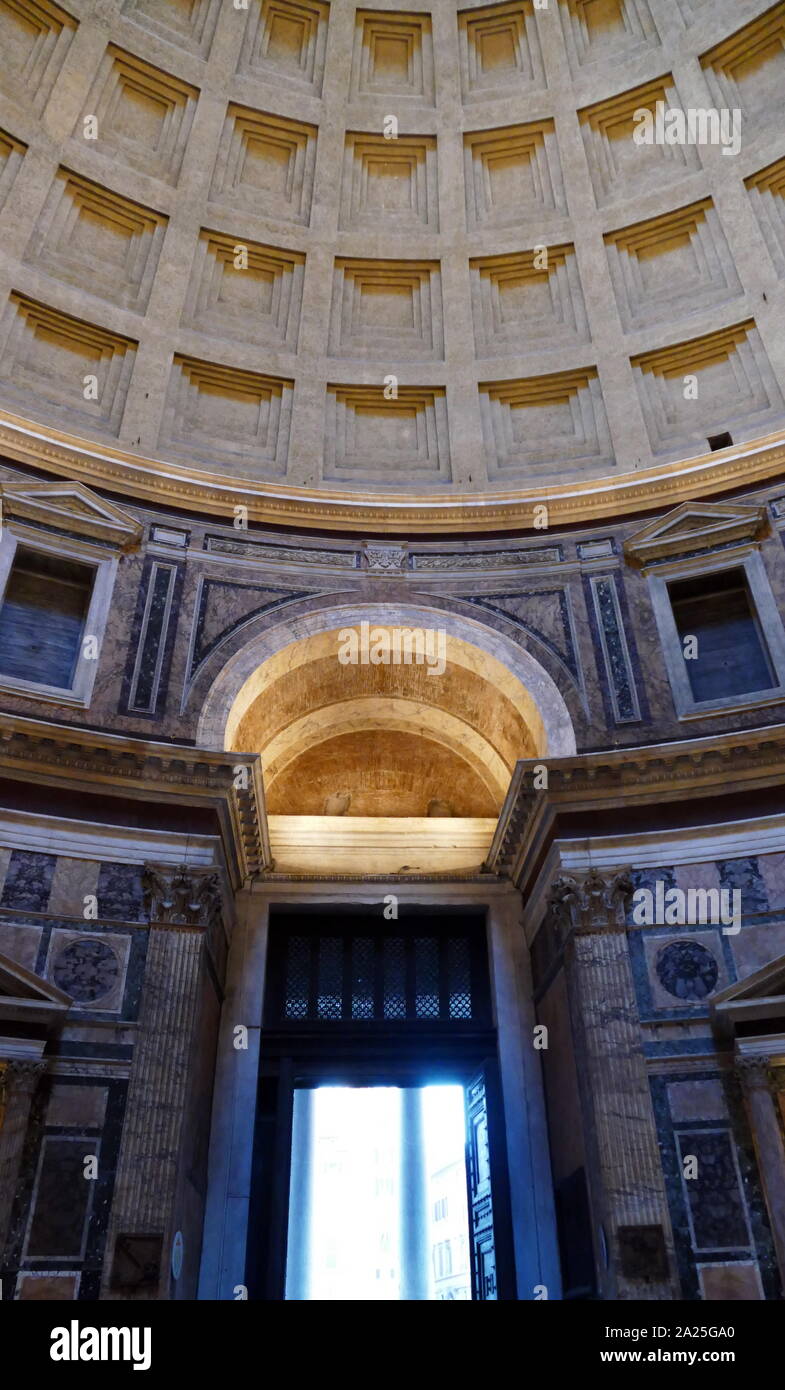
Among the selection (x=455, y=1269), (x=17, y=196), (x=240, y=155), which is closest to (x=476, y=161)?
(x=240, y=155)

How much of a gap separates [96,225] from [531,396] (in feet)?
30.1

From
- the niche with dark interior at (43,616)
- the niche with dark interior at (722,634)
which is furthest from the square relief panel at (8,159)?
the niche with dark interior at (722,634)

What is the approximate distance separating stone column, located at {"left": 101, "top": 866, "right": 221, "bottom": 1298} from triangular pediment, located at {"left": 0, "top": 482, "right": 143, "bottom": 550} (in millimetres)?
5904

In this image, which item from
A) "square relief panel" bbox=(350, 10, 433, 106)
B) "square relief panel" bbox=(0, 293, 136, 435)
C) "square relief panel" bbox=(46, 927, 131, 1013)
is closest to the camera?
"square relief panel" bbox=(46, 927, 131, 1013)

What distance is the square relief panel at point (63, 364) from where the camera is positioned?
675 inches

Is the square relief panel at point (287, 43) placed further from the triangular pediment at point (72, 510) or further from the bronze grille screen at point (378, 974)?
the bronze grille screen at point (378, 974)

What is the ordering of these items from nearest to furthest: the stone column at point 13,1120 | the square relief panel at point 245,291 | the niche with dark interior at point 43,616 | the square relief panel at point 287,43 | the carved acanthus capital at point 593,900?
the stone column at point 13,1120 < the carved acanthus capital at point 593,900 < the niche with dark interior at point 43,616 < the square relief panel at point 245,291 < the square relief panel at point 287,43

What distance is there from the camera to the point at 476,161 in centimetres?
2125

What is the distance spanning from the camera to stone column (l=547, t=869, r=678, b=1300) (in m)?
10.9

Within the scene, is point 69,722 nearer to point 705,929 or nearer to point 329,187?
point 705,929

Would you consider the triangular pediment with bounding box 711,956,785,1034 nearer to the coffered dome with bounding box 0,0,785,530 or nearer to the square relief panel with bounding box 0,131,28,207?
the coffered dome with bounding box 0,0,785,530

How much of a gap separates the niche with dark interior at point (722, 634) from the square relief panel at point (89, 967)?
9.12m

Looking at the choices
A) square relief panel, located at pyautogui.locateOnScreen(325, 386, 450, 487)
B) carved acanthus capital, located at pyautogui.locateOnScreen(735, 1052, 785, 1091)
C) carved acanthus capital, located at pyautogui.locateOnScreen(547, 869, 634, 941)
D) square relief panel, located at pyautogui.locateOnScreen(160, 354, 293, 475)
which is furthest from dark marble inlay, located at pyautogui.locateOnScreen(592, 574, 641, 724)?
square relief panel, located at pyautogui.locateOnScreen(160, 354, 293, 475)

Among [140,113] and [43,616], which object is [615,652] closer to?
[43,616]
